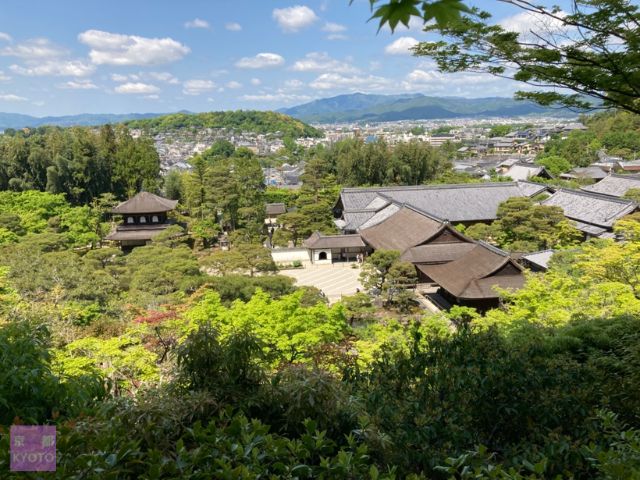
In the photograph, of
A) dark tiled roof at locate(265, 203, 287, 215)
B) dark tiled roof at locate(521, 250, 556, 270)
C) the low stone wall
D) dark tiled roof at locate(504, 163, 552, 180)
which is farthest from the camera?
dark tiled roof at locate(504, 163, 552, 180)

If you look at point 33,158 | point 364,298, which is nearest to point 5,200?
point 33,158

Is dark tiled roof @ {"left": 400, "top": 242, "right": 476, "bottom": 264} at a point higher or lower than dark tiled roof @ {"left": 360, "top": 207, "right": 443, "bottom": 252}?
lower

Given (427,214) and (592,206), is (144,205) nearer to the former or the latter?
(427,214)

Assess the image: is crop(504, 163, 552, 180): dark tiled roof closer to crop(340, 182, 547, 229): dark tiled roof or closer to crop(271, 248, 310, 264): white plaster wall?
crop(340, 182, 547, 229): dark tiled roof

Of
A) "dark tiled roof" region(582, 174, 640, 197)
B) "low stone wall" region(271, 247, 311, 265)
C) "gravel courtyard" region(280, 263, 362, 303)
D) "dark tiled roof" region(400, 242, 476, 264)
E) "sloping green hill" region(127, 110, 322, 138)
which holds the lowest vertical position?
"gravel courtyard" region(280, 263, 362, 303)

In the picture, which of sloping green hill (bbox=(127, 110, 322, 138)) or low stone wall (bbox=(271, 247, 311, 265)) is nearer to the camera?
low stone wall (bbox=(271, 247, 311, 265))

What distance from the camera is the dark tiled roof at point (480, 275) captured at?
49.2 feet

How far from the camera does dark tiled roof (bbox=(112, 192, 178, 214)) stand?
27.7 m

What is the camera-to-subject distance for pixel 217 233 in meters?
29.4

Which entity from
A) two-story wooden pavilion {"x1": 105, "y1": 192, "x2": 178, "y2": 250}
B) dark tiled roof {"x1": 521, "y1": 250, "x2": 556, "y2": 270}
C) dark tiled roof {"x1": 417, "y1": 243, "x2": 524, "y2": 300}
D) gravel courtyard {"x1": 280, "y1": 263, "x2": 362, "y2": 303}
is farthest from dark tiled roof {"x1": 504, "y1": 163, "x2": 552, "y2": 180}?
two-story wooden pavilion {"x1": 105, "y1": 192, "x2": 178, "y2": 250}

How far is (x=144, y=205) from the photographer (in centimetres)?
2797

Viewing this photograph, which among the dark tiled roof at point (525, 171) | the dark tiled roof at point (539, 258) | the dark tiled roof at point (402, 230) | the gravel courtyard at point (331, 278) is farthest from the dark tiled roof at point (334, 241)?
the dark tiled roof at point (525, 171)

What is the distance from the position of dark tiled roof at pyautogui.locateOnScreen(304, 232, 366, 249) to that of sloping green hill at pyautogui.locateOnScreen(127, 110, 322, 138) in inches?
5264

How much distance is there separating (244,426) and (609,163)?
60.7 m
